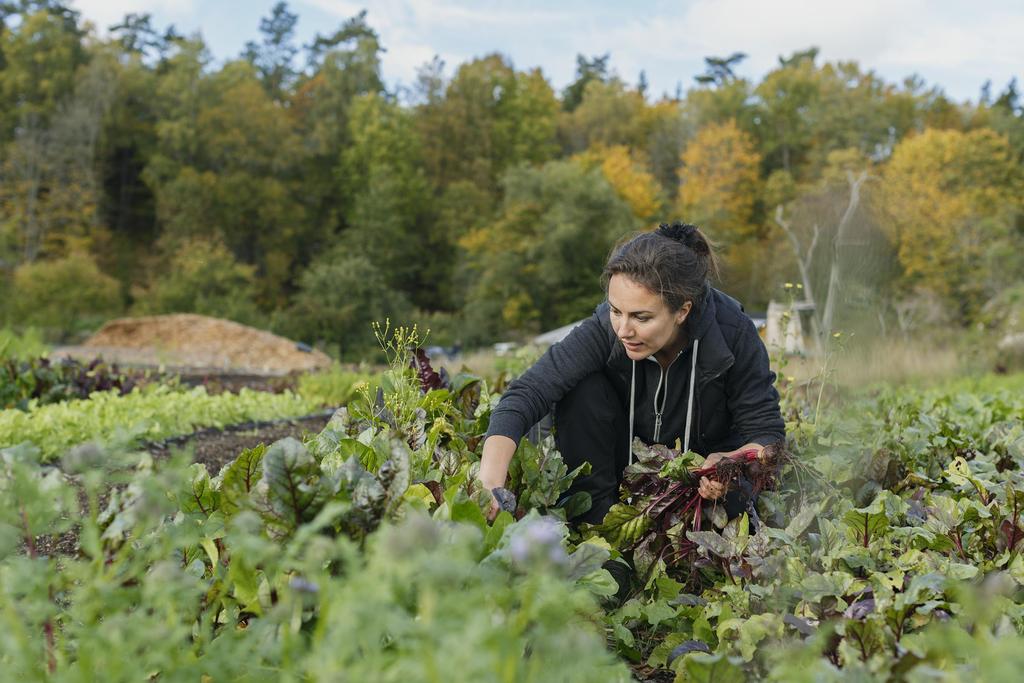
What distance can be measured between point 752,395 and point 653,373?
0.34m

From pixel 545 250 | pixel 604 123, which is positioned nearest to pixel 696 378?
pixel 545 250

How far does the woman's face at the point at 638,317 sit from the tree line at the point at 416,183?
2015 centimetres

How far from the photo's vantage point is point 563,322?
32.8 meters

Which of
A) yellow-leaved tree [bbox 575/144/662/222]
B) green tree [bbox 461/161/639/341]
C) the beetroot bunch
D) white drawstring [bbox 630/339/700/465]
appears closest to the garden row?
the beetroot bunch

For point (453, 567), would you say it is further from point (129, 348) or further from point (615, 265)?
point (129, 348)

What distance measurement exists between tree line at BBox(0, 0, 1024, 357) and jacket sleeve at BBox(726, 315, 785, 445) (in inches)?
782

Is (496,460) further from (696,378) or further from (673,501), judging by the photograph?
(696,378)

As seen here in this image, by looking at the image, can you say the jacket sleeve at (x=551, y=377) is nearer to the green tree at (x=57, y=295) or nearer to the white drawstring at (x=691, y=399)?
the white drawstring at (x=691, y=399)

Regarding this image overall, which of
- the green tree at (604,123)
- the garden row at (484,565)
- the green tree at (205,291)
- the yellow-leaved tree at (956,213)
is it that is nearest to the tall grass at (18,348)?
the garden row at (484,565)

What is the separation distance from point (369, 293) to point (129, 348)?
1131 cm

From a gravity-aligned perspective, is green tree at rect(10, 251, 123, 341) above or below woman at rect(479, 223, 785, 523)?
below

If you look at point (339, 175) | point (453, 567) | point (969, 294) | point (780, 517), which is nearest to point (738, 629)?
point (780, 517)

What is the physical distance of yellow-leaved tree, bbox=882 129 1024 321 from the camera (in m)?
24.6

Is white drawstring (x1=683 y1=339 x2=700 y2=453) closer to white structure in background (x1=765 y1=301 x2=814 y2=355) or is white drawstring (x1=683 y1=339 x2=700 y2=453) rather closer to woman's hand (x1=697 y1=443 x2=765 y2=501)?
woman's hand (x1=697 y1=443 x2=765 y2=501)
